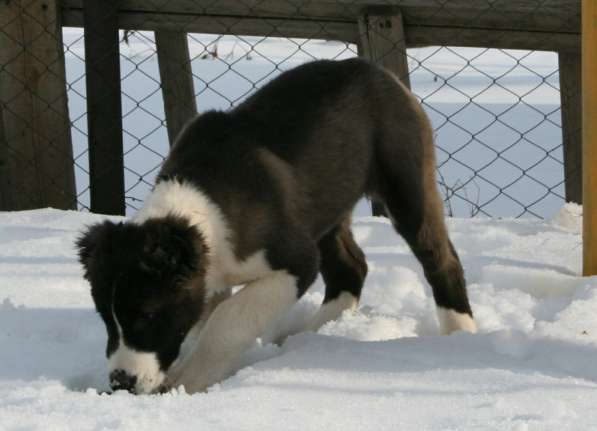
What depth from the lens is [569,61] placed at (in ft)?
20.2

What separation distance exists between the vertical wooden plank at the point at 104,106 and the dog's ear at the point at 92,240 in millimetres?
2405

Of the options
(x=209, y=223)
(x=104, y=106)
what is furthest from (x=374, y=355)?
(x=104, y=106)

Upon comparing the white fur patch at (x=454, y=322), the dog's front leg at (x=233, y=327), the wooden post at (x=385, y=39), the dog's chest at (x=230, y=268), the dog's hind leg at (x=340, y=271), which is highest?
the wooden post at (x=385, y=39)

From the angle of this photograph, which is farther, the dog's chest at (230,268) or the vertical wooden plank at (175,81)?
the vertical wooden plank at (175,81)

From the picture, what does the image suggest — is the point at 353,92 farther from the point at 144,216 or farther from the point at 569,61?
the point at 569,61

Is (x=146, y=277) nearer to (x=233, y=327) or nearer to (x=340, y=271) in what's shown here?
(x=233, y=327)

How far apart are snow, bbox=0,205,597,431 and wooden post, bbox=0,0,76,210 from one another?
1.89 feet

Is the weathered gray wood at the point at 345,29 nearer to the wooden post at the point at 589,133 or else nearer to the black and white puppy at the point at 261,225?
the wooden post at the point at 589,133

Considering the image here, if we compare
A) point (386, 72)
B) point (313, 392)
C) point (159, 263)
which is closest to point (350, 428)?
point (313, 392)

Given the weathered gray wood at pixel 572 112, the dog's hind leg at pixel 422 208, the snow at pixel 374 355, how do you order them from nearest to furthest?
the snow at pixel 374 355 → the dog's hind leg at pixel 422 208 → the weathered gray wood at pixel 572 112

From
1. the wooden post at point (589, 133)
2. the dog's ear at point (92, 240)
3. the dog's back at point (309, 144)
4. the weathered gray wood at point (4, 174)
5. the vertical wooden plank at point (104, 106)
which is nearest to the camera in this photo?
the dog's ear at point (92, 240)

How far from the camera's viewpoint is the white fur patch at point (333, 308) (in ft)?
15.9

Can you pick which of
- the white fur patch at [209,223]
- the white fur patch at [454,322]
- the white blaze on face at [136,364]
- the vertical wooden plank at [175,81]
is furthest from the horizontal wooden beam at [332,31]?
the white blaze on face at [136,364]

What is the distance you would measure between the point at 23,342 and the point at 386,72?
1.74 metres
